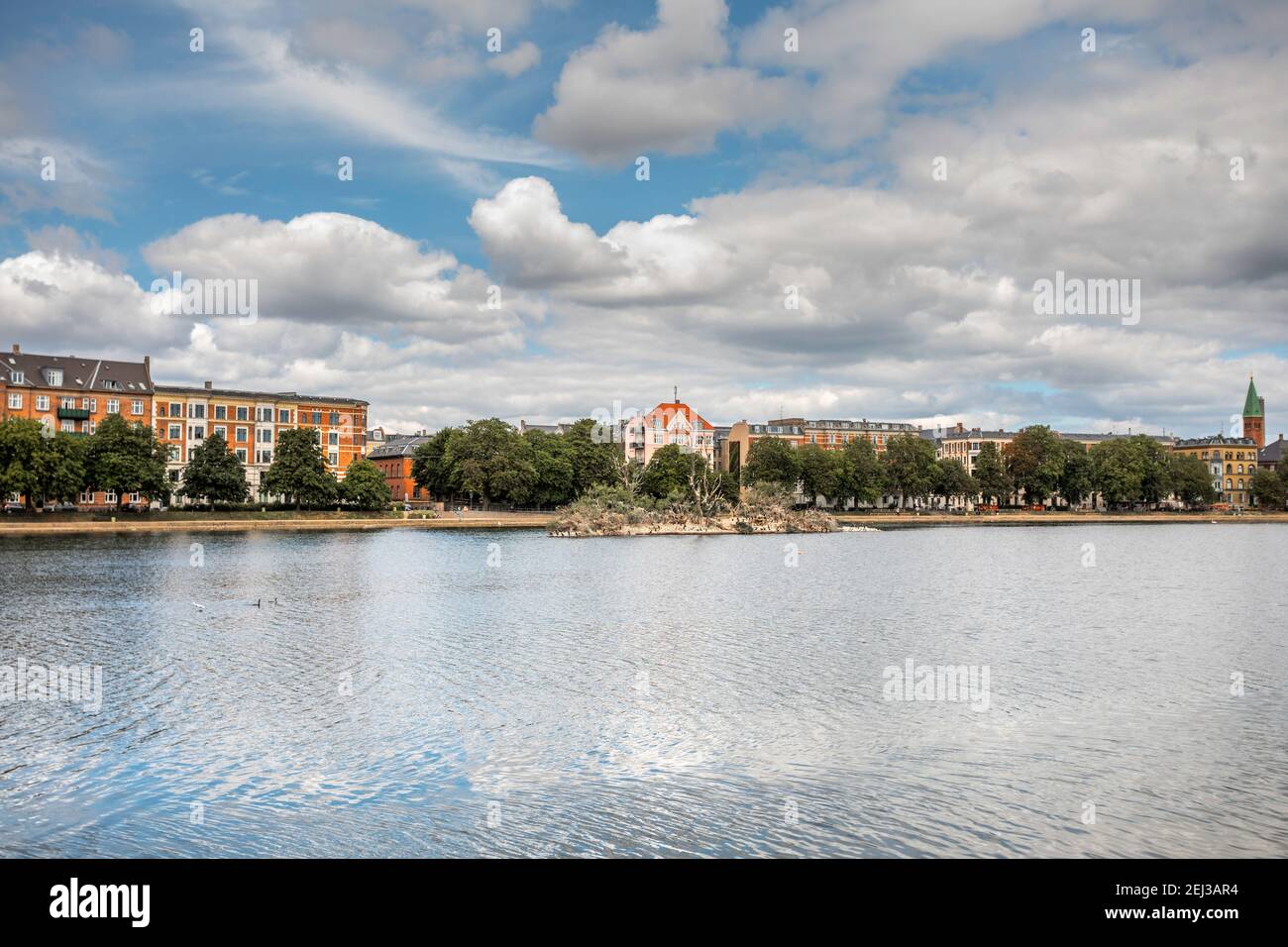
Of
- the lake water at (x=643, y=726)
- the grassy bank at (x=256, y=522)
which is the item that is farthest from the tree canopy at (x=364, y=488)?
the lake water at (x=643, y=726)

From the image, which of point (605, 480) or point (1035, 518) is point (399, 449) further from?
point (1035, 518)

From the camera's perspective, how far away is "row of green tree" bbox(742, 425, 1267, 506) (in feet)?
478

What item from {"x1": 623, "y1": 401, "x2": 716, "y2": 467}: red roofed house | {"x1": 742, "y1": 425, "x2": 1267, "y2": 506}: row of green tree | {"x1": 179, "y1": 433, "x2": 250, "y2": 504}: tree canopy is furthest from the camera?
{"x1": 623, "y1": 401, "x2": 716, "y2": 467}: red roofed house

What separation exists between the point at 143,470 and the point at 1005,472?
128901mm

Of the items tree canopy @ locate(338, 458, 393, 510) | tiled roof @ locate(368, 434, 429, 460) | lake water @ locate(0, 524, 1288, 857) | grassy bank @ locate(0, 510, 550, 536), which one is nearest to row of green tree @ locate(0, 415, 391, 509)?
tree canopy @ locate(338, 458, 393, 510)

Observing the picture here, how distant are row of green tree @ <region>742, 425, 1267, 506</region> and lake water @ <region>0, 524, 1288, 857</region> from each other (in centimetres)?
10127

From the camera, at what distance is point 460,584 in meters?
48.5

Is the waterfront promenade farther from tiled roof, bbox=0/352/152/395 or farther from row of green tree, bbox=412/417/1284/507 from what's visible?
tiled roof, bbox=0/352/152/395

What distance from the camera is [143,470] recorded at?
101 metres

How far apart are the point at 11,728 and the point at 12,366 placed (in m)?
114

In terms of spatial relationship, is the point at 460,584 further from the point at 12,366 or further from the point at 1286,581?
the point at 12,366

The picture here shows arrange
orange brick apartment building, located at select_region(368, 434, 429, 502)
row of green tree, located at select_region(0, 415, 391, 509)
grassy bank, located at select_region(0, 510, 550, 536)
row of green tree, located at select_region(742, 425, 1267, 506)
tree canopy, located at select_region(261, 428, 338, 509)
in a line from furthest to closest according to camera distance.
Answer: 1. orange brick apartment building, located at select_region(368, 434, 429, 502)
2. row of green tree, located at select_region(742, 425, 1267, 506)
3. tree canopy, located at select_region(261, 428, 338, 509)
4. grassy bank, located at select_region(0, 510, 550, 536)
5. row of green tree, located at select_region(0, 415, 391, 509)

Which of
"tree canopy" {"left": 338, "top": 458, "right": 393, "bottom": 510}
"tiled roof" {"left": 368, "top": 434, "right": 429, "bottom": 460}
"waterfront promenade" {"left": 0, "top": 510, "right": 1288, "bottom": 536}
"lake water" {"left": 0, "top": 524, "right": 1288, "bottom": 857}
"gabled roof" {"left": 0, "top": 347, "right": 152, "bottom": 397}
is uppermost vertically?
"gabled roof" {"left": 0, "top": 347, "right": 152, "bottom": 397}
